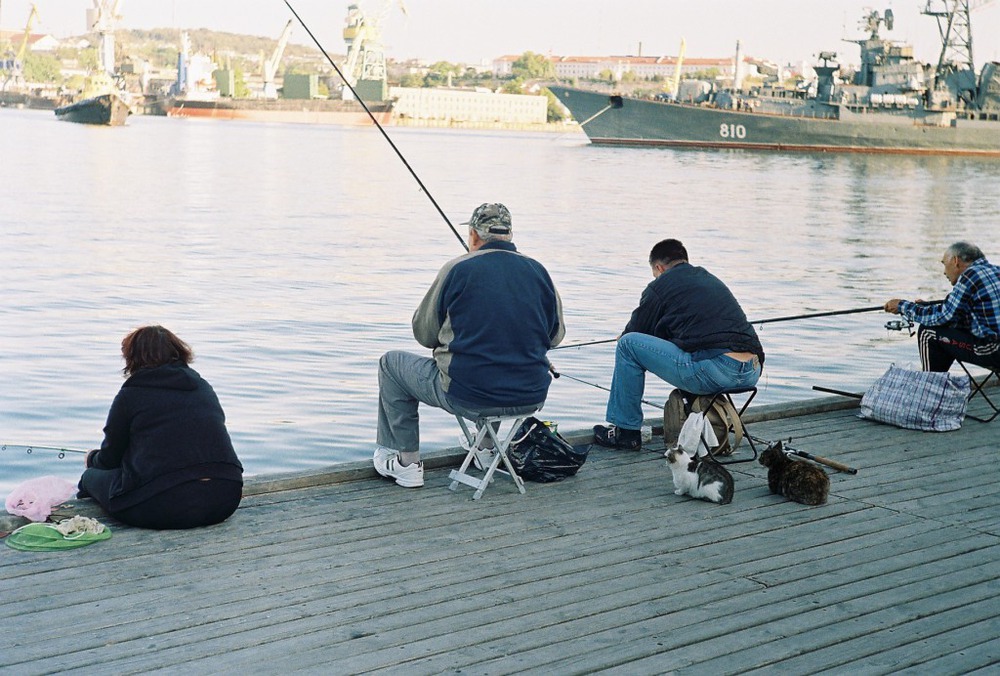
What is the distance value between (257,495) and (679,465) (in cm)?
169

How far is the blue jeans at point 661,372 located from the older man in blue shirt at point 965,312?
144 cm

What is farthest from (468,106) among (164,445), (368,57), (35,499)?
(164,445)

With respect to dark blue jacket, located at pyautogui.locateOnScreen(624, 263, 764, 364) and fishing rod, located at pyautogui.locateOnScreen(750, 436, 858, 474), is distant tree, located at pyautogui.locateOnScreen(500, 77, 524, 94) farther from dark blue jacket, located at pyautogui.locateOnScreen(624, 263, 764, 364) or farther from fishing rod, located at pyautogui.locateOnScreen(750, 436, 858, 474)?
fishing rod, located at pyautogui.locateOnScreen(750, 436, 858, 474)

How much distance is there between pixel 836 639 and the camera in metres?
3.53

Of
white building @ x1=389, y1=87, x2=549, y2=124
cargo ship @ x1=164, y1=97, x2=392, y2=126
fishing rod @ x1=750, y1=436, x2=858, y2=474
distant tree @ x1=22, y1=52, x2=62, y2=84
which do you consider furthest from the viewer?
distant tree @ x1=22, y1=52, x2=62, y2=84

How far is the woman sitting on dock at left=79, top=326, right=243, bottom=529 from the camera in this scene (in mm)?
4152

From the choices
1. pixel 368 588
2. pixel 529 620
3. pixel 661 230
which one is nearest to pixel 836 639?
pixel 529 620

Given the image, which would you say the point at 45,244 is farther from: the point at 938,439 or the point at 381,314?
the point at 938,439

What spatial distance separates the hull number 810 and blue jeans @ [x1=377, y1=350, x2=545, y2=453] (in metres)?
71.5

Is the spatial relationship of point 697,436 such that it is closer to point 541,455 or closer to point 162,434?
point 541,455

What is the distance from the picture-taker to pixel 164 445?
13.6 feet

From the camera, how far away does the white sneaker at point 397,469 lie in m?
4.95

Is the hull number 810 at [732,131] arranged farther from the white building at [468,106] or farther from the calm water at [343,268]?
the white building at [468,106]

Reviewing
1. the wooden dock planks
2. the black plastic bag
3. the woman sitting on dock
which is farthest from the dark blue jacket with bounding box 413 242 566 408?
the woman sitting on dock
